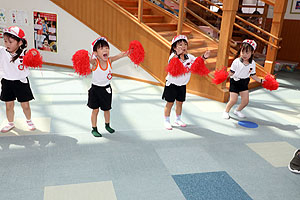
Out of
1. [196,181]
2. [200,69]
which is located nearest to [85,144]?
[196,181]

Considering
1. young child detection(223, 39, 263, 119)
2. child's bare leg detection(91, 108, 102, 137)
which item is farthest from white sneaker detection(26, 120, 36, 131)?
young child detection(223, 39, 263, 119)

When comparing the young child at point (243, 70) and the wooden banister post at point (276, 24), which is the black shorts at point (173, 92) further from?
the wooden banister post at point (276, 24)

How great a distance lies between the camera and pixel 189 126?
4.30 m

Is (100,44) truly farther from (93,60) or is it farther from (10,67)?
(10,67)

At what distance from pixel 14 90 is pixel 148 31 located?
328cm

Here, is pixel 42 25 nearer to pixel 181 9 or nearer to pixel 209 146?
pixel 181 9

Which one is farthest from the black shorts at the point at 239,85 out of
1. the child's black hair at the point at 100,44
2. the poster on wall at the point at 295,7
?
the poster on wall at the point at 295,7

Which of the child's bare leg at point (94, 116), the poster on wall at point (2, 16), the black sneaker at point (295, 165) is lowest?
the black sneaker at point (295, 165)

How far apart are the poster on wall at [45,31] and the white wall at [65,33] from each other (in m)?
0.08

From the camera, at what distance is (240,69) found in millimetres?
4406

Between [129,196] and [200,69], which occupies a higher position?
[200,69]

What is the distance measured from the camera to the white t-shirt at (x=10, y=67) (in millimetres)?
3393

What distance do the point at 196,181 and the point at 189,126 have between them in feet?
4.83

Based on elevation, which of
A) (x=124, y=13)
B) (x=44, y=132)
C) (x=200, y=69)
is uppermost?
(x=124, y=13)
